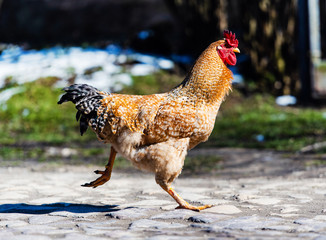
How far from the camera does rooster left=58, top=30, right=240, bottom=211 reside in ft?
16.5

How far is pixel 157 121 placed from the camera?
5.10 meters

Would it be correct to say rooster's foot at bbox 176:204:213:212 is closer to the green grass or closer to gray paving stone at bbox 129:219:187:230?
gray paving stone at bbox 129:219:187:230

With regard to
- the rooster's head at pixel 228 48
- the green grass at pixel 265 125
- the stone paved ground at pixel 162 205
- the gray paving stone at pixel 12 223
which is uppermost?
the rooster's head at pixel 228 48

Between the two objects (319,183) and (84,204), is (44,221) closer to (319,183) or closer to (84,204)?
(84,204)

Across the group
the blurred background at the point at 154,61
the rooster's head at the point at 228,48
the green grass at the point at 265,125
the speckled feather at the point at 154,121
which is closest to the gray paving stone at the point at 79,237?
the speckled feather at the point at 154,121

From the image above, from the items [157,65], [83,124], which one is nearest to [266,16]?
[157,65]

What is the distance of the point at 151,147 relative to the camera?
504cm

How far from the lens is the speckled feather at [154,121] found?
16.5 feet

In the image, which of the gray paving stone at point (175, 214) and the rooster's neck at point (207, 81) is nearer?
the gray paving stone at point (175, 214)

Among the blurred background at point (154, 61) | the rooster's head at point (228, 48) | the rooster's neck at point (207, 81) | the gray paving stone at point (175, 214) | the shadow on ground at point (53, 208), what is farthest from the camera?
the blurred background at point (154, 61)

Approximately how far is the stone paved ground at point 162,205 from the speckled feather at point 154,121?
52cm

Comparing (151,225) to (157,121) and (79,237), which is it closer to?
(79,237)

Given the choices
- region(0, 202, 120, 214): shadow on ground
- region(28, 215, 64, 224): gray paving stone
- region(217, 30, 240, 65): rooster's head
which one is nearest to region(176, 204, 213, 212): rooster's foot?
region(0, 202, 120, 214): shadow on ground

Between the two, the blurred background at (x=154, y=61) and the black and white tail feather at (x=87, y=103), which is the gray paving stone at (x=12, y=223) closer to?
the black and white tail feather at (x=87, y=103)
